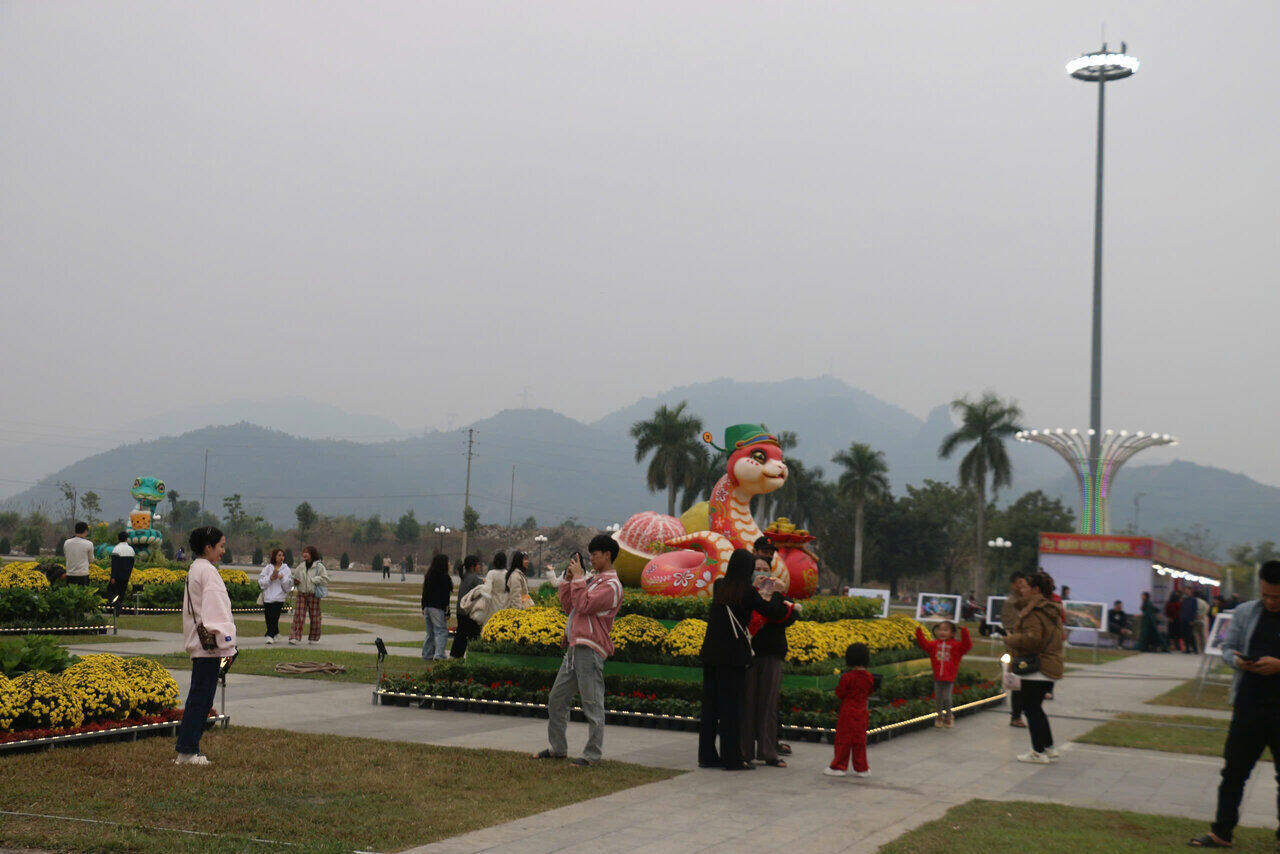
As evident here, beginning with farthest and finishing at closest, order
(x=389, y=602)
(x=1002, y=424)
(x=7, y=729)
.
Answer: (x=1002, y=424) → (x=389, y=602) → (x=7, y=729)

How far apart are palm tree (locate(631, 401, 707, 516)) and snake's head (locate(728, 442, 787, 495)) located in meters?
54.5

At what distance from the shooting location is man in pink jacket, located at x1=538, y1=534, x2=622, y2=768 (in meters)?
9.93

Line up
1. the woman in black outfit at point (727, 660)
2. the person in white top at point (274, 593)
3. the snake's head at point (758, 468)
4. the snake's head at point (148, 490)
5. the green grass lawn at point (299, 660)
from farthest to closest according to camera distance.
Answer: the snake's head at point (148, 490) < the person in white top at point (274, 593) < the snake's head at point (758, 468) < the green grass lawn at point (299, 660) < the woman in black outfit at point (727, 660)

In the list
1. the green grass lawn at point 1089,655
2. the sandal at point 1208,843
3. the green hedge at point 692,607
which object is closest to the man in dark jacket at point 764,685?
the green hedge at point 692,607

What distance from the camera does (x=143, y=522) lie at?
1709 inches

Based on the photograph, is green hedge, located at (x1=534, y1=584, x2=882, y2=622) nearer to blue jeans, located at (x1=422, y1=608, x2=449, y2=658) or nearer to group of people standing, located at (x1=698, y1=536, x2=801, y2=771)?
blue jeans, located at (x1=422, y1=608, x2=449, y2=658)

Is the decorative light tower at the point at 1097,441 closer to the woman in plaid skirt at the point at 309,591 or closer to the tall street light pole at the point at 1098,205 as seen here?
the tall street light pole at the point at 1098,205

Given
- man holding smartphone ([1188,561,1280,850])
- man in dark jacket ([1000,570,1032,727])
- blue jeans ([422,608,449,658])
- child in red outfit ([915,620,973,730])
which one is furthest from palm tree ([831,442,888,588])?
man holding smartphone ([1188,561,1280,850])

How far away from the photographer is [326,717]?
12.1m

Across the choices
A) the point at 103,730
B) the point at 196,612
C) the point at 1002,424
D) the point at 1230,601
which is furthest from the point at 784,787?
the point at 1002,424

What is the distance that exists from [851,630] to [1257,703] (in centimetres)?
683

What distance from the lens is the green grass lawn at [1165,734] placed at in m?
12.8

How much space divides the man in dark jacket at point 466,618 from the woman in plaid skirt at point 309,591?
316cm

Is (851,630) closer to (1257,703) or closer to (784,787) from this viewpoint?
(784,787)
